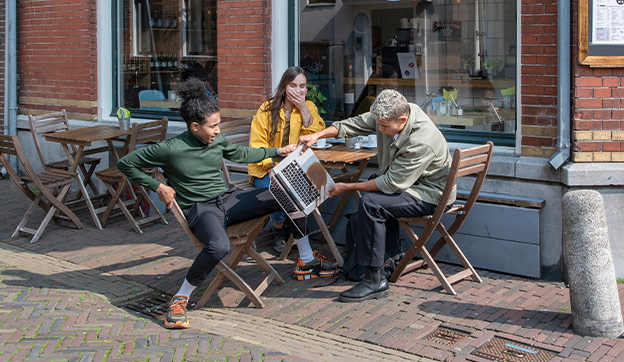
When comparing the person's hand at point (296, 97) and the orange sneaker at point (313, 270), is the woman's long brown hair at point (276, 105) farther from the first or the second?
the orange sneaker at point (313, 270)

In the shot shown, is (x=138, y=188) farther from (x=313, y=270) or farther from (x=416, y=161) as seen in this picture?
(x=416, y=161)

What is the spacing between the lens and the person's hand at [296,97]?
21.9ft

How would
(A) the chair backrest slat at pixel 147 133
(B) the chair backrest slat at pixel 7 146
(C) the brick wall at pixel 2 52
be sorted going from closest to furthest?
(B) the chair backrest slat at pixel 7 146, (A) the chair backrest slat at pixel 147 133, (C) the brick wall at pixel 2 52

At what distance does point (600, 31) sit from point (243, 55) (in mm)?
3605

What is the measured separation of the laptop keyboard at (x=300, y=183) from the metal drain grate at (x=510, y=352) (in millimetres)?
1637

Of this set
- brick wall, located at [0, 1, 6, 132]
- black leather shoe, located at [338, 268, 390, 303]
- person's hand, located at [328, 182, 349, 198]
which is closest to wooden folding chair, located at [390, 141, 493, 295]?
black leather shoe, located at [338, 268, 390, 303]

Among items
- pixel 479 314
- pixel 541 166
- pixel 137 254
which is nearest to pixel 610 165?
pixel 541 166

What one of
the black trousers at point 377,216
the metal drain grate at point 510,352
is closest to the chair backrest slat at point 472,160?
the black trousers at point 377,216

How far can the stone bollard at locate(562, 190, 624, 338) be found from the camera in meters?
4.86

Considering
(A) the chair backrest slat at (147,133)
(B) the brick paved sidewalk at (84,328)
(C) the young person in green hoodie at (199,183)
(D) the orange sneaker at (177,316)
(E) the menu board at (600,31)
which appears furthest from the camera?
(A) the chair backrest slat at (147,133)

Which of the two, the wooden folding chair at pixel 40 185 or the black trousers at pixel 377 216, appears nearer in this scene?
the black trousers at pixel 377 216

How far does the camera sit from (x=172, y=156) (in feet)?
18.0

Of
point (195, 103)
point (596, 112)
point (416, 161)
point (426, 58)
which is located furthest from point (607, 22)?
point (195, 103)

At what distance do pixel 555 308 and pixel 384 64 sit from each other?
10.4 feet
